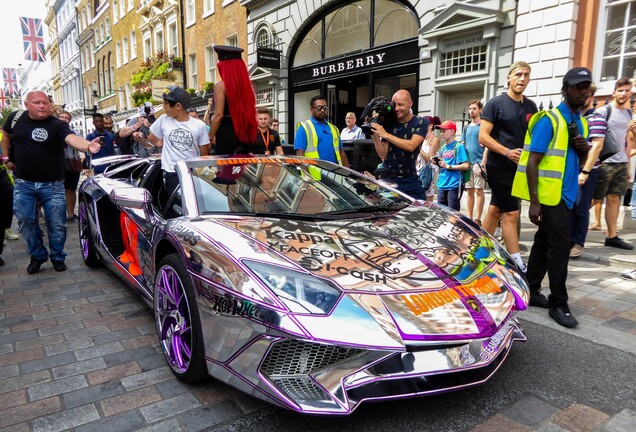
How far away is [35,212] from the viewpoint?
15.3 ft

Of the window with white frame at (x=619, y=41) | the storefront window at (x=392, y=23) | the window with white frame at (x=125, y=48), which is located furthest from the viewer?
the window with white frame at (x=125, y=48)

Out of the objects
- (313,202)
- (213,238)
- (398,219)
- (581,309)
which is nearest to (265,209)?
(313,202)

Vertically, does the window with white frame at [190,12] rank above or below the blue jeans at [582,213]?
above

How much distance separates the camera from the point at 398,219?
8.76 feet

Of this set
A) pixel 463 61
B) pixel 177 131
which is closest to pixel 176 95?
pixel 177 131

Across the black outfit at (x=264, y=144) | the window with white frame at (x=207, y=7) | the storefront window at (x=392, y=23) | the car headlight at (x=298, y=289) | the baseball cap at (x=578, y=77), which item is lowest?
the car headlight at (x=298, y=289)

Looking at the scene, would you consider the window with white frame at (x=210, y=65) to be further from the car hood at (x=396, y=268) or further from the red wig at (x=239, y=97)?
the car hood at (x=396, y=268)

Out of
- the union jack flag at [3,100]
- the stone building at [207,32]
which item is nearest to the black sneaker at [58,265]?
the stone building at [207,32]

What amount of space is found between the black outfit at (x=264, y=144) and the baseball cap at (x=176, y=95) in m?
0.84

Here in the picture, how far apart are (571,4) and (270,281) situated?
8223 millimetres

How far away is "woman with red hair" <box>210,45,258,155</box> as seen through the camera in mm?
4297

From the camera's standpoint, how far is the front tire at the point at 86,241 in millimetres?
4590

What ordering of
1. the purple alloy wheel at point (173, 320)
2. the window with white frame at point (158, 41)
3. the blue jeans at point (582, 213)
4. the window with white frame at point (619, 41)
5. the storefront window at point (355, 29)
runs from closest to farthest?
the purple alloy wheel at point (173, 320) < the blue jeans at point (582, 213) < the window with white frame at point (619, 41) < the storefront window at point (355, 29) < the window with white frame at point (158, 41)

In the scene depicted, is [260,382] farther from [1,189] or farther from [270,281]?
[1,189]
